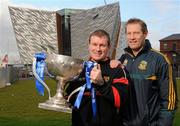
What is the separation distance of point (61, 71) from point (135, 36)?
0.70 meters

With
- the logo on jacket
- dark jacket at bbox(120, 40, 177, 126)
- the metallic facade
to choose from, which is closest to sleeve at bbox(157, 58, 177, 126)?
dark jacket at bbox(120, 40, 177, 126)

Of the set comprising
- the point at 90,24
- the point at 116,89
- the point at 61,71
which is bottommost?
the point at 116,89

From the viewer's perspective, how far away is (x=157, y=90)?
A: 3383mm

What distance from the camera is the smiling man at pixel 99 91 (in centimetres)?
280

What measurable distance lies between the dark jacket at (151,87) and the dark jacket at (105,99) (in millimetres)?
307

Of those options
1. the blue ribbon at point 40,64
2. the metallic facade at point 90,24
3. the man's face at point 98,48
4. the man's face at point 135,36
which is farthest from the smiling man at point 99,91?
the metallic facade at point 90,24

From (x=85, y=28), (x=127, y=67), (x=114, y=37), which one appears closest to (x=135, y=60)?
(x=127, y=67)

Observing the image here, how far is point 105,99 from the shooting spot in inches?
113

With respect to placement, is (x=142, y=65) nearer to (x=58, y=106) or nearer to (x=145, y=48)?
(x=145, y=48)

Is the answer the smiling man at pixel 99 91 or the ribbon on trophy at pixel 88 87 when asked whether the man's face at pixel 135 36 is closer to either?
the smiling man at pixel 99 91

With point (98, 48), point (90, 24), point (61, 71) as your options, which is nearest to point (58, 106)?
point (61, 71)

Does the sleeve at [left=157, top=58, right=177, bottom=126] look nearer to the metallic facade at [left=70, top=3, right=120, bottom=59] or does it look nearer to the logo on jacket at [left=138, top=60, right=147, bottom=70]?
the logo on jacket at [left=138, top=60, right=147, bottom=70]

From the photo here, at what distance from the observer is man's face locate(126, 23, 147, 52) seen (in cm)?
328

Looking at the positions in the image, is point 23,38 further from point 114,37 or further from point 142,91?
point 142,91
